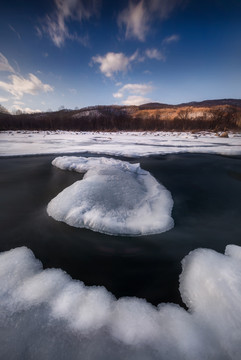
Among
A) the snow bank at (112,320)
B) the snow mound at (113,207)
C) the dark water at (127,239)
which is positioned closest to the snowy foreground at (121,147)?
the dark water at (127,239)

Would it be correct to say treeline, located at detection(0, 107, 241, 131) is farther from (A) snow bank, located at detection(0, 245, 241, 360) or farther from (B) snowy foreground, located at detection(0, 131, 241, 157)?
A: (A) snow bank, located at detection(0, 245, 241, 360)

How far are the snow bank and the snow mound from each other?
2.24ft

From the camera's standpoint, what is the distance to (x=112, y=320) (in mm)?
982

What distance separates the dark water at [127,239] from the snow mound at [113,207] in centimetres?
9

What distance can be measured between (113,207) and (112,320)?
1.22 m

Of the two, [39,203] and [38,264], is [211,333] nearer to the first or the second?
[38,264]

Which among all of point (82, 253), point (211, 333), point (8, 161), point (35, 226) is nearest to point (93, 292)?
point (82, 253)

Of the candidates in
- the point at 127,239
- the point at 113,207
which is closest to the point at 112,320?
the point at 127,239

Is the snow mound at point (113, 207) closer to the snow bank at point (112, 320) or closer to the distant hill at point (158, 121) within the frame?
the snow bank at point (112, 320)

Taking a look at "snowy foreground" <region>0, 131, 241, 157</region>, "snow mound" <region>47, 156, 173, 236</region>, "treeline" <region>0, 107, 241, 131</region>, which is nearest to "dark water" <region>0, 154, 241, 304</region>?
"snow mound" <region>47, 156, 173, 236</region>

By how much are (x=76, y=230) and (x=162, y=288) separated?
1081 mm

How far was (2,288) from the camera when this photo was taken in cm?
115

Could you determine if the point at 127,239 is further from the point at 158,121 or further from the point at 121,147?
the point at 158,121

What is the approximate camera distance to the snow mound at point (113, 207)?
1.91 m
